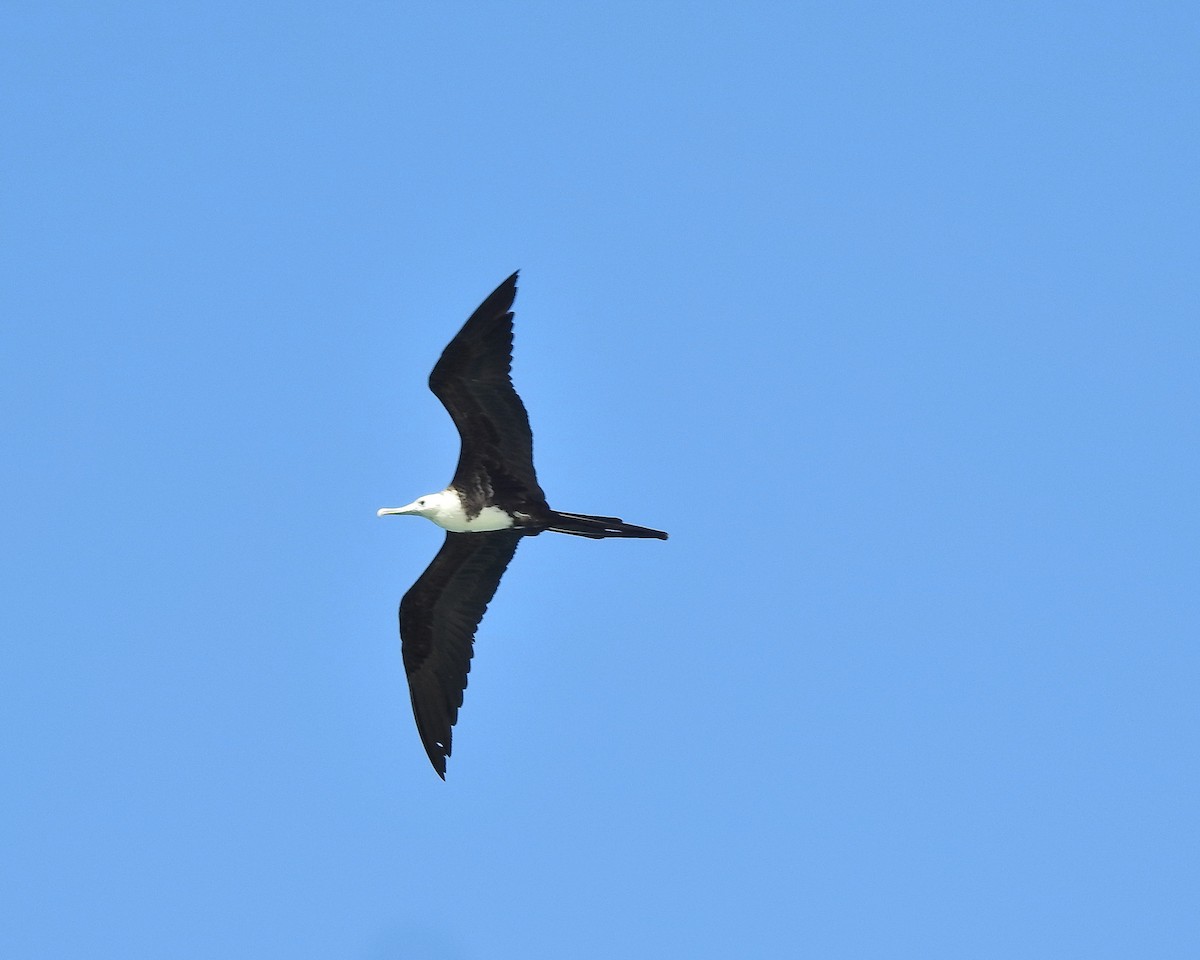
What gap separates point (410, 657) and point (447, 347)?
3.58 metres

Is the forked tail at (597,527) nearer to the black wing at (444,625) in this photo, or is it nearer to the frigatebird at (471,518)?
the frigatebird at (471,518)

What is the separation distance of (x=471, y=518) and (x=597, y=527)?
1334mm

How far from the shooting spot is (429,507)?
53.1 feet

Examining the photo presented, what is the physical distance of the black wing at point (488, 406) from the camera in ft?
50.6

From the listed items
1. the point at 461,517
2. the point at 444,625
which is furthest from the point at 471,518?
the point at 444,625

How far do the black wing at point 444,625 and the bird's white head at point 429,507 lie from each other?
61cm

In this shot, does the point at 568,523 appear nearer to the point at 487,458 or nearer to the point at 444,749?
the point at 487,458

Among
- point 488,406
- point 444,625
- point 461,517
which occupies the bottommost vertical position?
point 444,625

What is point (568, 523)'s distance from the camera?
15836mm

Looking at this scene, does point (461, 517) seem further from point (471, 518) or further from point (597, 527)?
point (597, 527)

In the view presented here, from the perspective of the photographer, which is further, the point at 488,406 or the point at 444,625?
the point at 444,625

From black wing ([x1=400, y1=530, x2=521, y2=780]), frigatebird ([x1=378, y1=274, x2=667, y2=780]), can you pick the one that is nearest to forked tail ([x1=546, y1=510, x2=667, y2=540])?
frigatebird ([x1=378, y1=274, x2=667, y2=780])

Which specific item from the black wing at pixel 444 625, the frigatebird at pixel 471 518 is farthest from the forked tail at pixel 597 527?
the black wing at pixel 444 625

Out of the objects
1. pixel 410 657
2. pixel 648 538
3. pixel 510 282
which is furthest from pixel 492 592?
pixel 510 282
